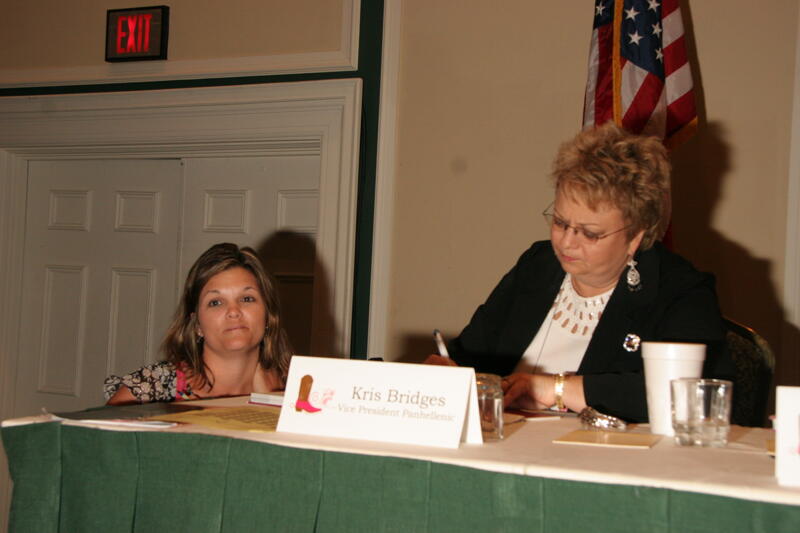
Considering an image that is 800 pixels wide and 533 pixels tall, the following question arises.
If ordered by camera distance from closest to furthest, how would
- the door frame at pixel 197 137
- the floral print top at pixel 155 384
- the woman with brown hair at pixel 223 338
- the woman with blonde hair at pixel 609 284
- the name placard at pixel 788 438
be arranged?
1. the name placard at pixel 788 438
2. the woman with blonde hair at pixel 609 284
3. the floral print top at pixel 155 384
4. the woman with brown hair at pixel 223 338
5. the door frame at pixel 197 137

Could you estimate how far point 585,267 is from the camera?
78.8 inches

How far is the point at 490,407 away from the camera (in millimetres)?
1309

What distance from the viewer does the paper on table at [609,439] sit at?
4.18 feet

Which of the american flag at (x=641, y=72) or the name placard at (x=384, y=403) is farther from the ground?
the american flag at (x=641, y=72)

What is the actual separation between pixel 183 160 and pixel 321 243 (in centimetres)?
95

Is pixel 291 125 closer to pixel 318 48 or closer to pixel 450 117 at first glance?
pixel 318 48

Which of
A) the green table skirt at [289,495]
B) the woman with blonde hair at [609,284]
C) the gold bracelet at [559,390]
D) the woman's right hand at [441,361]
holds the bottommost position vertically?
the green table skirt at [289,495]

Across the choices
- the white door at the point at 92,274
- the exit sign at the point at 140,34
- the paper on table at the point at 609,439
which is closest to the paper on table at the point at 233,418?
the paper on table at the point at 609,439

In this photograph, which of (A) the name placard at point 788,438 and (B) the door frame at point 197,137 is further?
(B) the door frame at point 197,137

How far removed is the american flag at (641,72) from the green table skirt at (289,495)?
1.93 metres

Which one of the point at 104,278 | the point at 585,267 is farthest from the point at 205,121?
the point at 585,267

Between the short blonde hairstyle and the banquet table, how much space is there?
0.64 m

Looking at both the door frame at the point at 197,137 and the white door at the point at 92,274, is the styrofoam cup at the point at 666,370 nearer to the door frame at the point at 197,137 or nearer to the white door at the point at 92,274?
the door frame at the point at 197,137

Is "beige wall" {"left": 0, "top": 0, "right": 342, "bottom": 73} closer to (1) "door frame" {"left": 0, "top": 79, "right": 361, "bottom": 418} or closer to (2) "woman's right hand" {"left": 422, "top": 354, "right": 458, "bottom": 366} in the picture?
(1) "door frame" {"left": 0, "top": 79, "right": 361, "bottom": 418}
